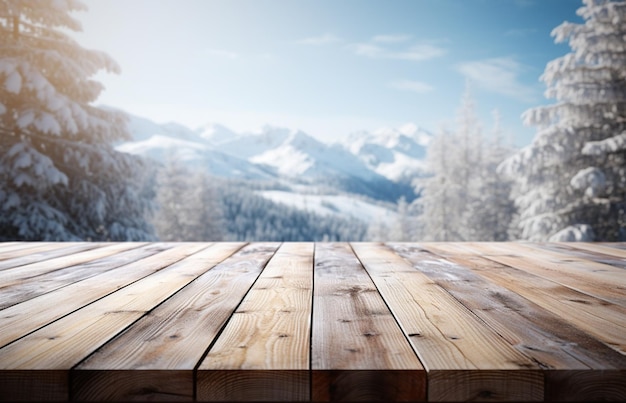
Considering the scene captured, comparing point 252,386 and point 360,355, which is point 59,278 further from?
point 360,355

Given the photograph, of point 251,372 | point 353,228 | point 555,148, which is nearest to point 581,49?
point 555,148

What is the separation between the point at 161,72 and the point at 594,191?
60.2 m

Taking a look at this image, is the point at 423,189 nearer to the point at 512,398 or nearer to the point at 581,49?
the point at 581,49

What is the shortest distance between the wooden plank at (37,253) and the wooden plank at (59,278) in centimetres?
36

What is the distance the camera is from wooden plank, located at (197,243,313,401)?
0.80m

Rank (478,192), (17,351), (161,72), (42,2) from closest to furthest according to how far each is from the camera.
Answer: (17,351) < (42,2) < (478,192) < (161,72)

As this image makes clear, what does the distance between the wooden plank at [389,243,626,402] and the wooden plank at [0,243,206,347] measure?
1243 mm

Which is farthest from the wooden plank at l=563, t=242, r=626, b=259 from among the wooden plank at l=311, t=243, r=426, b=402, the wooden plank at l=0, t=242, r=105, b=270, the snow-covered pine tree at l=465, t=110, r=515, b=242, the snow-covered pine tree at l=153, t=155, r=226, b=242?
the snow-covered pine tree at l=153, t=155, r=226, b=242

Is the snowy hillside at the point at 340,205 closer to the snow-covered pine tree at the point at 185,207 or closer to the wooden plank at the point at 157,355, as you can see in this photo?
the snow-covered pine tree at the point at 185,207

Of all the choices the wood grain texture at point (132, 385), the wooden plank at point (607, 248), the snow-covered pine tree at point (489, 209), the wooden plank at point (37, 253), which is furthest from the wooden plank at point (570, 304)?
the snow-covered pine tree at point (489, 209)

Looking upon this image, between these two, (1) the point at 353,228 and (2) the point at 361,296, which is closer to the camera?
(2) the point at 361,296

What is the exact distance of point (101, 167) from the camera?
7855 millimetres

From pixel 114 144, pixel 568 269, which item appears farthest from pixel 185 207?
pixel 568 269

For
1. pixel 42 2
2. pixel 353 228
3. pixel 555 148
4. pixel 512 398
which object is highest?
pixel 42 2
